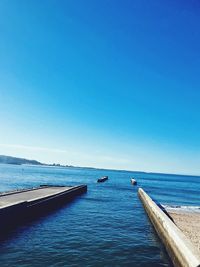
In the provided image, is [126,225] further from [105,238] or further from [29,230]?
[29,230]

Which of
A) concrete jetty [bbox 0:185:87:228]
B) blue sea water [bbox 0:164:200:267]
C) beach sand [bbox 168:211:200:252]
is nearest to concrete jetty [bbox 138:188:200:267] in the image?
blue sea water [bbox 0:164:200:267]

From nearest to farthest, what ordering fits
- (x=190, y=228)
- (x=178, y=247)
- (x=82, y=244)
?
(x=178, y=247)
(x=82, y=244)
(x=190, y=228)

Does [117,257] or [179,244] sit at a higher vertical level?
[179,244]

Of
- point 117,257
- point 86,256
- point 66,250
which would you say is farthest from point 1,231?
point 117,257

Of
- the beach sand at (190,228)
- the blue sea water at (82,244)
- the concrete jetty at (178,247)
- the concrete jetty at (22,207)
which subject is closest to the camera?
the concrete jetty at (178,247)

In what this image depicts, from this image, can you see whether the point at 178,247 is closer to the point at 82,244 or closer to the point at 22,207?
the point at 82,244

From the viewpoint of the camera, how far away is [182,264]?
11438mm

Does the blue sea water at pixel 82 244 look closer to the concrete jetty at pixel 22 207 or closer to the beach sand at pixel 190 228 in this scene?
the concrete jetty at pixel 22 207

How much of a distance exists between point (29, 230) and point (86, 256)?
5.13 m

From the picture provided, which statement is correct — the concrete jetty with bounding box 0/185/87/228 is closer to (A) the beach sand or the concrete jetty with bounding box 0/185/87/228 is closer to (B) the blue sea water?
(B) the blue sea water

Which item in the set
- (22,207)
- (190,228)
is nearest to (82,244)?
(22,207)

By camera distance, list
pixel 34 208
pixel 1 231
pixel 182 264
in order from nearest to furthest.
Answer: pixel 182 264 → pixel 1 231 → pixel 34 208

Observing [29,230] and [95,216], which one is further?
[95,216]

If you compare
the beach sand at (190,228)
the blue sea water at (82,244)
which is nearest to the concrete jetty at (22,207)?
the blue sea water at (82,244)
